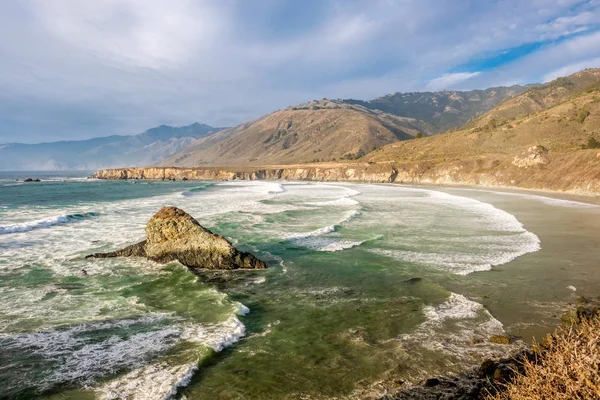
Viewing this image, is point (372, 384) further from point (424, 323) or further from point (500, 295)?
point (500, 295)

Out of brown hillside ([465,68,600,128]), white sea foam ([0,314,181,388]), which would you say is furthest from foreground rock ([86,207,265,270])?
brown hillside ([465,68,600,128])

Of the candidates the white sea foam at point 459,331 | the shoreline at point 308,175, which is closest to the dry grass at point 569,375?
the white sea foam at point 459,331

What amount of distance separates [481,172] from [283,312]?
245 feet

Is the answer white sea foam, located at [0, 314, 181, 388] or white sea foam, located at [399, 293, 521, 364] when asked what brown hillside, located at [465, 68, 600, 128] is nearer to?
white sea foam, located at [399, 293, 521, 364]

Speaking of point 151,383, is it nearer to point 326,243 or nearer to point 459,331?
point 459,331

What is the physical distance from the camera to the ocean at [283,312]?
764cm

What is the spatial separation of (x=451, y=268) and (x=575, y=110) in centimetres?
9287

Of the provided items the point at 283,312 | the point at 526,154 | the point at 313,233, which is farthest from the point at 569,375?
the point at 526,154

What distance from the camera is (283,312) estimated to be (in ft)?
36.7

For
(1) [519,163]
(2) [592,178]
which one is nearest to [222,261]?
(2) [592,178]

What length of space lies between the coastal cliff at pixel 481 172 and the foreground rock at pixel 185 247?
49840 mm

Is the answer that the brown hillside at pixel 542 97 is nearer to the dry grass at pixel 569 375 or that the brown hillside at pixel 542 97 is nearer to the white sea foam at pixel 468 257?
the white sea foam at pixel 468 257

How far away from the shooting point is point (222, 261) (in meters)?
16.4

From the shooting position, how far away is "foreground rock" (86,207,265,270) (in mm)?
16391
